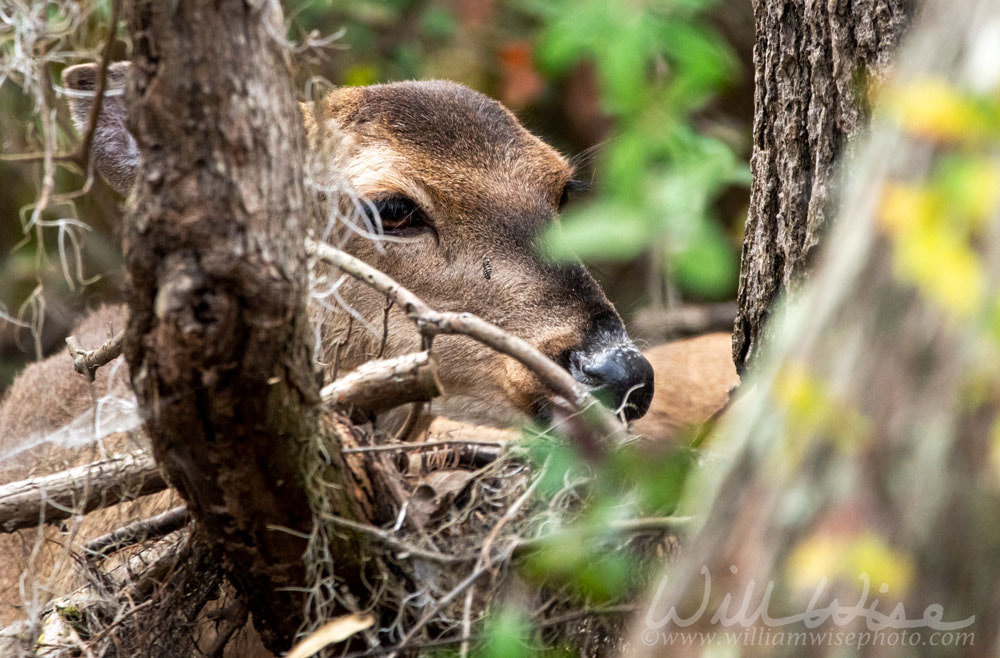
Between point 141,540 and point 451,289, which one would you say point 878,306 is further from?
point 451,289

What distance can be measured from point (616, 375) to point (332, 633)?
1407 mm

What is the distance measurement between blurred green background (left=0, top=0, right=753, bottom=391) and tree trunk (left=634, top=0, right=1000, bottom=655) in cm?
70

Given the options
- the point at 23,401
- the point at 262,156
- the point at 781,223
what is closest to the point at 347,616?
the point at 262,156

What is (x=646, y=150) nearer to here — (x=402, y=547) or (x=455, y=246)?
(x=402, y=547)

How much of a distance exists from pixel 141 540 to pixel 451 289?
61.1 inches

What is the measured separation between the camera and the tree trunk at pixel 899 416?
148 centimetres

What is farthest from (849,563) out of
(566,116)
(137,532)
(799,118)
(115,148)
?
(566,116)

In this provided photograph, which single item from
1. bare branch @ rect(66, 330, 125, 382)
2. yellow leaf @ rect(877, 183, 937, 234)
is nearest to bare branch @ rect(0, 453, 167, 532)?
bare branch @ rect(66, 330, 125, 382)

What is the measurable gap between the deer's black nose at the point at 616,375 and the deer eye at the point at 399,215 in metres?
0.86

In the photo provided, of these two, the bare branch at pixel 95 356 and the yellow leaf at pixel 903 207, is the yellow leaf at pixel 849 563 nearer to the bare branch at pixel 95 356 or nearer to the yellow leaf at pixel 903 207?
the yellow leaf at pixel 903 207

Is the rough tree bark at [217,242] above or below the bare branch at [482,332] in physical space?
above

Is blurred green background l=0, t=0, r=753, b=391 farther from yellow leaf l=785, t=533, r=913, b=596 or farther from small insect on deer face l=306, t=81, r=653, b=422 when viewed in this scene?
yellow leaf l=785, t=533, r=913, b=596

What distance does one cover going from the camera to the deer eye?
4.18 metres

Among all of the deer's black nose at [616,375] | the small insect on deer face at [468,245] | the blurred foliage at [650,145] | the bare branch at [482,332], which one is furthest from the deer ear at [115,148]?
the deer's black nose at [616,375]
